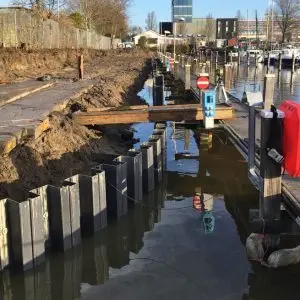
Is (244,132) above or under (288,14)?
under

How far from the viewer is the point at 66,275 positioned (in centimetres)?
714

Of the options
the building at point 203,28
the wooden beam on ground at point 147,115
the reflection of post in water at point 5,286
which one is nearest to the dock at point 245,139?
the wooden beam on ground at point 147,115

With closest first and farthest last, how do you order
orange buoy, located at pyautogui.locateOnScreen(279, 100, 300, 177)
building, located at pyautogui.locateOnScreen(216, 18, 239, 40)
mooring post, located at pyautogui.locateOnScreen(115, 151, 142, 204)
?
orange buoy, located at pyautogui.locateOnScreen(279, 100, 300, 177) < mooring post, located at pyautogui.locateOnScreen(115, 151, 142, 204) < building, located at pyautogui.locateOnScreen(216, 18, 239, 40)

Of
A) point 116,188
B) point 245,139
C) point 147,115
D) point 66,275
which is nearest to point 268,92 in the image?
point 116,188

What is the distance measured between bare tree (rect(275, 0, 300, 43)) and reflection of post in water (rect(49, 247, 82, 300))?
104 metres

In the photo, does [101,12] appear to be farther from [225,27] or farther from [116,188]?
[116,188]

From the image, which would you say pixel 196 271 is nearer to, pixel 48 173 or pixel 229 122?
pixel 48 173

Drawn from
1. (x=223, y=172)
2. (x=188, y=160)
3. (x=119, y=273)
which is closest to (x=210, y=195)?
(x=223, y=172)

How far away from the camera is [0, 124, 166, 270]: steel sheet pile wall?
6883 millimetres

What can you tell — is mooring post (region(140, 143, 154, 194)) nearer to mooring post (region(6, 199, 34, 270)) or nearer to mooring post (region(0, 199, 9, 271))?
mooring post (region(6, 199, 34, 270))

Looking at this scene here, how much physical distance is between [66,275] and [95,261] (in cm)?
59

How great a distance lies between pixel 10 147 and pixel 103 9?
7439cm

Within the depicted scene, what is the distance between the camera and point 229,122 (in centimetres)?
1409

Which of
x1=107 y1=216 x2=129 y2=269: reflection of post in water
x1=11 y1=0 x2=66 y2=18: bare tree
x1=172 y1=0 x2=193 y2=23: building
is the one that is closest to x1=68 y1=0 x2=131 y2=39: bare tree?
x1=11 y1=0 x2=66 y2=18: bare tree
